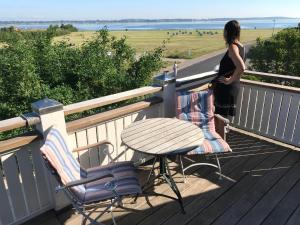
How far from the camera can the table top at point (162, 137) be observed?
8.32ft

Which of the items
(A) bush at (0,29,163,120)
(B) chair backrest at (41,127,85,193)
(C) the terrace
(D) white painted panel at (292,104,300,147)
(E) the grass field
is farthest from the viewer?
(E) the grass field

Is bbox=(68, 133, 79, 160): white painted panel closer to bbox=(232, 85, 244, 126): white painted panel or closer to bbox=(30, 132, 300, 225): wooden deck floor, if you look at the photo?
bbox=(30, 132, 300, 225): wooden deck floor

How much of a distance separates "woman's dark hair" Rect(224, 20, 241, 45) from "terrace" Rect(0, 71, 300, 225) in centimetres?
74

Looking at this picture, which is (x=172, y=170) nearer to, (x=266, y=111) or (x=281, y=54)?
(x=266, y=111)

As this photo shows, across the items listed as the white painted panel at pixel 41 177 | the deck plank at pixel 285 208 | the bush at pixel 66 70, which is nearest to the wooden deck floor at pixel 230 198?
the deck plank at pixel 285 208

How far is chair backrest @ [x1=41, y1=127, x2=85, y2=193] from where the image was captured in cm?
210

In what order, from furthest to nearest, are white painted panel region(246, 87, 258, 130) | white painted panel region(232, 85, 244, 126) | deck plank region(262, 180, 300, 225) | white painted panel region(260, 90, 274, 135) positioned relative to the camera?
white painted panel region(232, 85, 244, 126) → white painted panel region(246, 87, 258, 130) → white painted panel region(260, 90, 274, 135) → deck plank region(262, 180, 300, 225)

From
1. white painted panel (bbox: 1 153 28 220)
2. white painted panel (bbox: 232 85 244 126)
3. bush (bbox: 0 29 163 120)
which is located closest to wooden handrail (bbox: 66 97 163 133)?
white painted panel (bbox: 1 153 28 220)

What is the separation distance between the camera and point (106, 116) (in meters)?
2.91

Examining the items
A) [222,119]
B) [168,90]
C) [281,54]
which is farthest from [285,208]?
[281,54]

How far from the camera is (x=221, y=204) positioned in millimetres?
2830

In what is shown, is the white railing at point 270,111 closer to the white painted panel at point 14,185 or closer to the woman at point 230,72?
the woman at point 230,72

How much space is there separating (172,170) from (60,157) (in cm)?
162

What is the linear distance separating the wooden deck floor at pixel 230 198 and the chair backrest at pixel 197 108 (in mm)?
561
